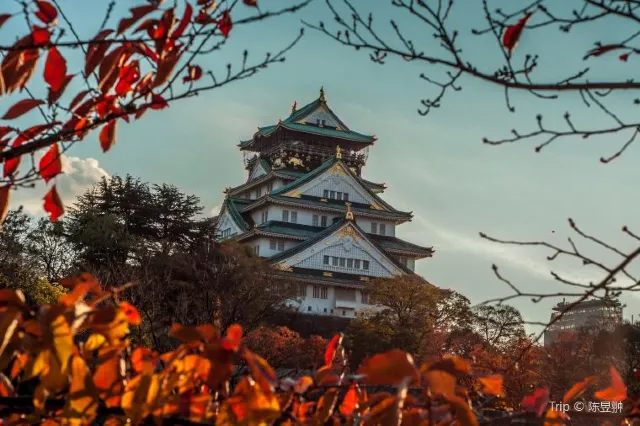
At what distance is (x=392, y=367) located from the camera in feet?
4.25

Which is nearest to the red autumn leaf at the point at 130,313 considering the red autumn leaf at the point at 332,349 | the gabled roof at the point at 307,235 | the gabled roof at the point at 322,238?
the red autumn leaf at the point at 332,349

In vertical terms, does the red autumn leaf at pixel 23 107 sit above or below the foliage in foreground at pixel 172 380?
above

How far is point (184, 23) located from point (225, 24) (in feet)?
0.90

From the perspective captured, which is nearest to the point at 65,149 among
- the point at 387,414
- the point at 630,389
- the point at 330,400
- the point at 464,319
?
the point at 330,400

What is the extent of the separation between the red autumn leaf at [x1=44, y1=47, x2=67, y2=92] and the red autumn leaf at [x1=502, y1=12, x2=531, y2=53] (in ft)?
3.75

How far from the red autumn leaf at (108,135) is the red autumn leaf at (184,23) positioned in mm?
269

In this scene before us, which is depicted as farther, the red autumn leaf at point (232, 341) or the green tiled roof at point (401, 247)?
the green tiled roof at point (401, 247)

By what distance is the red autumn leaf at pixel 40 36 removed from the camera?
2.00 m

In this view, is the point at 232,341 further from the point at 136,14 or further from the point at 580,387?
the point at 136,14

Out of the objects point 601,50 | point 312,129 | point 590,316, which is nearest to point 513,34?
point 601,50

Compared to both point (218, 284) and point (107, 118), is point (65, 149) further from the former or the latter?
point (218, 284)

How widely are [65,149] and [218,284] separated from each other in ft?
61.3

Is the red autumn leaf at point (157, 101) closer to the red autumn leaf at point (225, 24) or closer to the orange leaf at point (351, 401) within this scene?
the red autumn leaf at point (225, 24)

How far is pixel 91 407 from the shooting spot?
1.38 m
